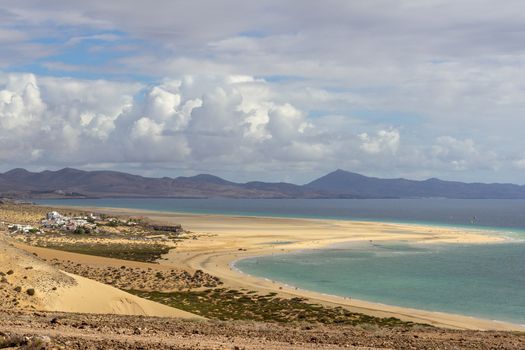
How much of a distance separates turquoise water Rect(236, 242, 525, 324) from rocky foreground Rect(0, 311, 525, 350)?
23.7 meters

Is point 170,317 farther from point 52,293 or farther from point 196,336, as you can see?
point 196,336

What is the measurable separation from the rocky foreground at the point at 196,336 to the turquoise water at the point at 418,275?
2365 cm

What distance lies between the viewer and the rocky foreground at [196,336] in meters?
18.2

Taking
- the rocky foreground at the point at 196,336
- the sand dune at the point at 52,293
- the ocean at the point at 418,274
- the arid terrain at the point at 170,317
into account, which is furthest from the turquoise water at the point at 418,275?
the sand dune at the point at 52,293

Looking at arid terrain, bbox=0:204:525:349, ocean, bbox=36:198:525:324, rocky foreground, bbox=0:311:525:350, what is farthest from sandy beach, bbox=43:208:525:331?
rocky foreground, bbox=0:311:525:350

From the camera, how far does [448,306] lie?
164ft

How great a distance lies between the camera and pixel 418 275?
224 feet

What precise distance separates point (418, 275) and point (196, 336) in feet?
168

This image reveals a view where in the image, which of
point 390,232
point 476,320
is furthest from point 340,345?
point 390,232

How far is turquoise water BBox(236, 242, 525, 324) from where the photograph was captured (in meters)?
52.0

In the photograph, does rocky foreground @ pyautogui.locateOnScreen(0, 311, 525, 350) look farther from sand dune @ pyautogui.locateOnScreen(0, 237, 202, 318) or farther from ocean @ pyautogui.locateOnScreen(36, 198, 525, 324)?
ocean @ pyautogui.locateOnScreen(36, 198, 525, 324)

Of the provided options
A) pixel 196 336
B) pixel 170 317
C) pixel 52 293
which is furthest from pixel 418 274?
pixel 196 336

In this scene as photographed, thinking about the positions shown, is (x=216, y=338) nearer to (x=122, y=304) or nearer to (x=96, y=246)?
(x=122, y=304)

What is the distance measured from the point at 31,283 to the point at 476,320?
3119 cm
